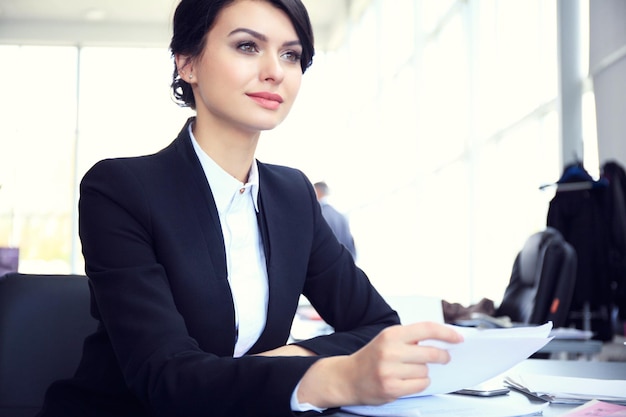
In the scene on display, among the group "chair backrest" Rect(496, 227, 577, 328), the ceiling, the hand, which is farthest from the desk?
the ceiling

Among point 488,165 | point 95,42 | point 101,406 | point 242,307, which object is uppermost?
point 95,42

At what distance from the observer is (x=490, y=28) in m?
7.59

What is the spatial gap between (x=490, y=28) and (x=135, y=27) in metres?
8.04

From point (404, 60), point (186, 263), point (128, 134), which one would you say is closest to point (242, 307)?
point (186, 263)

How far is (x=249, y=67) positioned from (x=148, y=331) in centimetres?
47

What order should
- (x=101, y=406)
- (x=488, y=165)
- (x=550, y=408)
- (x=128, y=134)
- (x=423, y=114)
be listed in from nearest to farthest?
(x=550, y=408) → (x=101, y=406) → (x=488, y=165) → (x=423, y=114) → (x=128, y=134)

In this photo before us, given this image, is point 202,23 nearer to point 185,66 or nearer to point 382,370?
point 185,66

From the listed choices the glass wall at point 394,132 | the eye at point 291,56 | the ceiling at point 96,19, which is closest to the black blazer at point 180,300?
the eye at point 291,56

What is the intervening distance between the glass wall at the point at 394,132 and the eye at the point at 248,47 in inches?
10.7

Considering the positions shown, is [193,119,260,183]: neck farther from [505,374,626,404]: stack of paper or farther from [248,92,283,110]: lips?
[505,374,626,404]: stack of paper

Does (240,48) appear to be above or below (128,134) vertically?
below

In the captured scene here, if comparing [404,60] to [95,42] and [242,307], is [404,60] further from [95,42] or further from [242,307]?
[242,307]

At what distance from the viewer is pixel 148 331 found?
104 centimetres

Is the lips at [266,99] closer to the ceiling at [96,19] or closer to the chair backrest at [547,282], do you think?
the chair backrest at [547,282]
